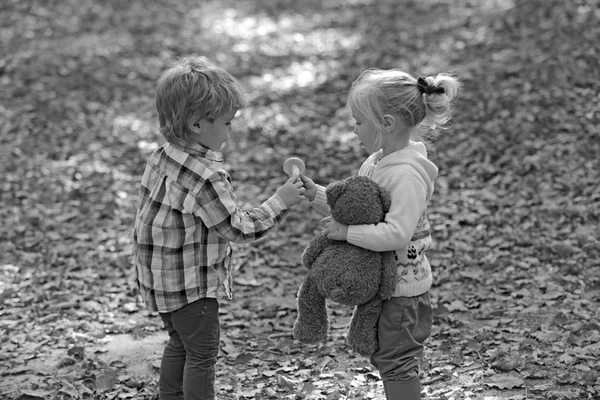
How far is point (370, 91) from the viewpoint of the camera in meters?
3.25

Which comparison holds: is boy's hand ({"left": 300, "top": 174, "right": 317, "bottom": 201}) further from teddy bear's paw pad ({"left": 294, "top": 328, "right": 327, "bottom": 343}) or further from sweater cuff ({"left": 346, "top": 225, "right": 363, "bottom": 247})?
teddy bear's paw pad ({"left": 294, "top": 328, "right": 327, "bottom": 343})

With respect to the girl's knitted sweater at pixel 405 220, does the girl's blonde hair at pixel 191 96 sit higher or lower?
higher

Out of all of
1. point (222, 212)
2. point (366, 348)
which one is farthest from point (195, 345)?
point (366, 348)

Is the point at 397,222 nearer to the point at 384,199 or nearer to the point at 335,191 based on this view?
the point at 384,199

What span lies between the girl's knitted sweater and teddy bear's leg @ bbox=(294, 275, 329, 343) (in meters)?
0.36

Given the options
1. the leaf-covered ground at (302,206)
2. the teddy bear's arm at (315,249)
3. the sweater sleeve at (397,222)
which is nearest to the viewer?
the sweater sleeve at (397,222)

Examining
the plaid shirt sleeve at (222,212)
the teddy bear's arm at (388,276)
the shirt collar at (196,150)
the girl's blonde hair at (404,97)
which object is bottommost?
the teddy bear's arm at (388,276)

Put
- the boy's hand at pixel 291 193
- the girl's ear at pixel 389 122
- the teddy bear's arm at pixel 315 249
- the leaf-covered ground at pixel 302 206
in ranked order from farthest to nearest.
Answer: the leaf-covered ground at pixel 302 206 → the boy's hand at pixel 291 193 → the teddy bear's arm at pixel 315 249 → the girl's ear at pixel 389 122

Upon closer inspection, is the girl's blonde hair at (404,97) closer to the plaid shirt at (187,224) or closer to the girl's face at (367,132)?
the girl's face at (367,132)

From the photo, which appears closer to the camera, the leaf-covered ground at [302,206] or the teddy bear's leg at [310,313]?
the teddy bear's leg at [310,313]

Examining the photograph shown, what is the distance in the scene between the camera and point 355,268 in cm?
320

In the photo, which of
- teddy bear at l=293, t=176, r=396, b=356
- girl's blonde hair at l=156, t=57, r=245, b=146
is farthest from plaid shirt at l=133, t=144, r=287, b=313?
teddy bear at l=293, t=176, r=396, b=356

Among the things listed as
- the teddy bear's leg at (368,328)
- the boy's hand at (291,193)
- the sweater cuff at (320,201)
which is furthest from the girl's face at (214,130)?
the teddy bear's leg at (368,328)

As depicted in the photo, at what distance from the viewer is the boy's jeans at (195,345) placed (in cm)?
358
